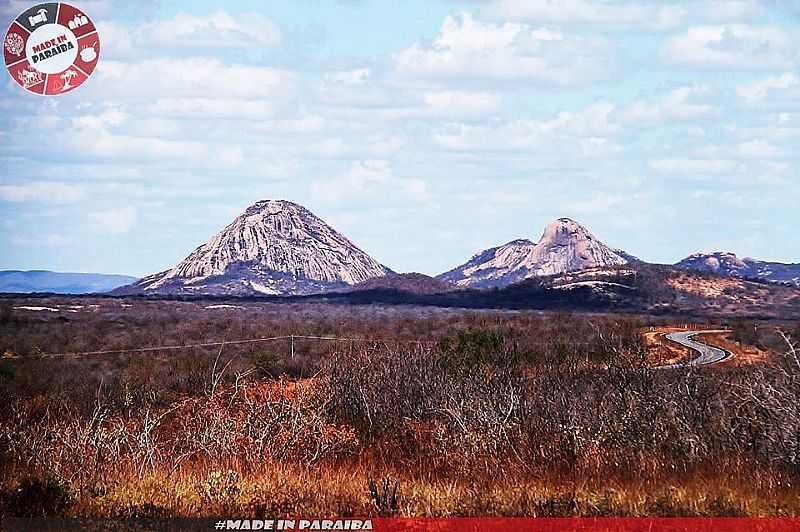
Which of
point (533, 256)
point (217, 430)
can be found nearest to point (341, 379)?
point (217, 430)

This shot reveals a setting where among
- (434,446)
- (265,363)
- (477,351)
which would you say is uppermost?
(477,351)

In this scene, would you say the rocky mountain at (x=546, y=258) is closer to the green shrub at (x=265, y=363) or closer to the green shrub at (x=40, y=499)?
the green shrub at (x=265, y=363)

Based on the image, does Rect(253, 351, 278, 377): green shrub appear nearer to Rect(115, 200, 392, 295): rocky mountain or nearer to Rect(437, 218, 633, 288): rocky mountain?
Rect(115, 200, 392, 295): rocky mountain

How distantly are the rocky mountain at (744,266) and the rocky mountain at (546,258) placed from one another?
16.1 metres

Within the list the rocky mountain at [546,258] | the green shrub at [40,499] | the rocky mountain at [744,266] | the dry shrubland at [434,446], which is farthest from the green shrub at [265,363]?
the rocky mountain at [744,266]

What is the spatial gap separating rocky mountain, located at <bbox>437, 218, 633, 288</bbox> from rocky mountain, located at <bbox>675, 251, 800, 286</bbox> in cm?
1612

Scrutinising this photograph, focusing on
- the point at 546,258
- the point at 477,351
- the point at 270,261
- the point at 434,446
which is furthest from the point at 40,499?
the point at 546,258

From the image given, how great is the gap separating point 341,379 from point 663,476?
575 cm

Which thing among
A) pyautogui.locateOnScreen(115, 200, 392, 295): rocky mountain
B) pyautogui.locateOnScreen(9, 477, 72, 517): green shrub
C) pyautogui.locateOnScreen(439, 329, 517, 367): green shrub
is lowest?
pyautogui.locateOnScreen(9, 477, 72, 517): green shrub

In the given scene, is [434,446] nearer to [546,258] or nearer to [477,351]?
[477,351]

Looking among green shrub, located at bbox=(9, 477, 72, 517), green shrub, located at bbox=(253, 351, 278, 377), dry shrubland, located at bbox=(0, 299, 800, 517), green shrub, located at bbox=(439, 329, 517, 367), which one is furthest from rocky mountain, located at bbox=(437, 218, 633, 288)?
green shrub, located at bbox=(9, 477, 72, 517)

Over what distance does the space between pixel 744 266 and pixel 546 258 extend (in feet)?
124

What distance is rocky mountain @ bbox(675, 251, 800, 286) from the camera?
159 meters

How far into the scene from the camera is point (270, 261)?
426 ft
